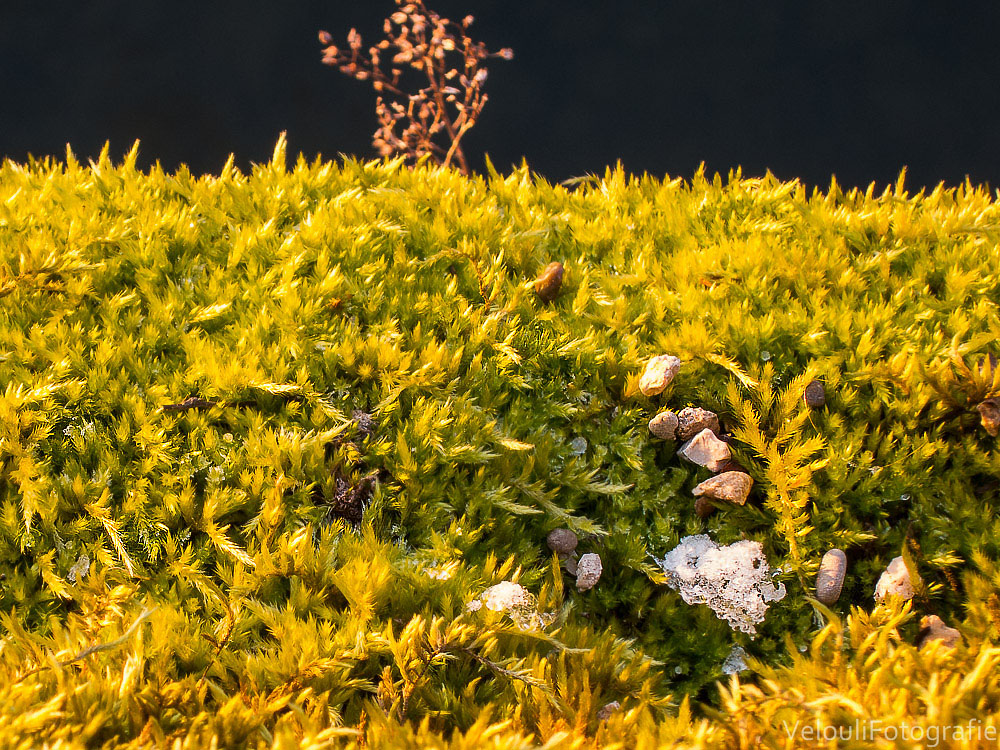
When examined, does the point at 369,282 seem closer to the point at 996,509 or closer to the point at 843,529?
the point at 843,529

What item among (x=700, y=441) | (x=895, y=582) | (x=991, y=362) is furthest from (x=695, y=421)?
(x=991, y=362)

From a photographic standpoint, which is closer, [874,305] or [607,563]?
[607,563]

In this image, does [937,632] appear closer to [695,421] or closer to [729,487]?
[729,487]

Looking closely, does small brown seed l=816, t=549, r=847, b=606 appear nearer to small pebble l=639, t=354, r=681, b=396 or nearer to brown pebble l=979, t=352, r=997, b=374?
small pebble l=639, t=354, r=681, b=396

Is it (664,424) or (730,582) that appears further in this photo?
(664,424)

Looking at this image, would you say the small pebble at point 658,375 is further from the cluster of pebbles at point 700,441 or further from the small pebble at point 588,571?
the small pebble at point 588,571

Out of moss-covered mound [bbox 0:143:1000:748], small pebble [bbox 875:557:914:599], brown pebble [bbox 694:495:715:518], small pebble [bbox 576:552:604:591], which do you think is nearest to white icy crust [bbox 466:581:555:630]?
moss-covered mound [bbox 0:143:1000:748]

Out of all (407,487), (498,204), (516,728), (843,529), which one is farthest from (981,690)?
(498,204)
